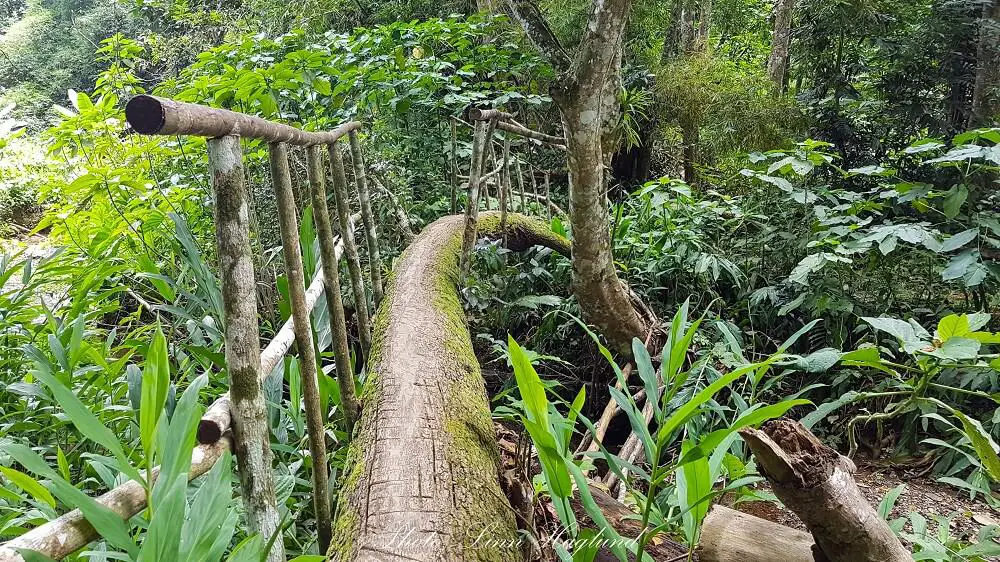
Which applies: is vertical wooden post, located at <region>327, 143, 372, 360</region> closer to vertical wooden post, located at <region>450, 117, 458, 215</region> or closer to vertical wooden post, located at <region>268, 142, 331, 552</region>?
vertical wooden post, located at <region>268, 142, 331, 552</region>

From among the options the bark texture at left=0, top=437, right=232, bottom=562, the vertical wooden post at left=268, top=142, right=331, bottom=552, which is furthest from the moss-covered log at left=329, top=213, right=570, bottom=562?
the bark texture at left=0, top=437, right=232, bottom=562

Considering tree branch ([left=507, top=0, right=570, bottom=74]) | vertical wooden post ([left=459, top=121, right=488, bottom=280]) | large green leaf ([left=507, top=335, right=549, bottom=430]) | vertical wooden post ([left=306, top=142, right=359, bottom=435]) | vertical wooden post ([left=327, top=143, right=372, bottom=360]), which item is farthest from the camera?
tree branch ([left=507, top=0, right=570, bottom=74])

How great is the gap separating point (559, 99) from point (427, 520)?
2.05 metres

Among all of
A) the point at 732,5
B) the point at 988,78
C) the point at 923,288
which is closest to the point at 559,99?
the point at 923,288

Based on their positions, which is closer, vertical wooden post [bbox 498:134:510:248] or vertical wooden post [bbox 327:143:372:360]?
vertical wooden post [bbox 327:143:372:360]

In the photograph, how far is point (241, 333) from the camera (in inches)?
35.9

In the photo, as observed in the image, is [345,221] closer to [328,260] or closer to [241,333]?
[328,260]

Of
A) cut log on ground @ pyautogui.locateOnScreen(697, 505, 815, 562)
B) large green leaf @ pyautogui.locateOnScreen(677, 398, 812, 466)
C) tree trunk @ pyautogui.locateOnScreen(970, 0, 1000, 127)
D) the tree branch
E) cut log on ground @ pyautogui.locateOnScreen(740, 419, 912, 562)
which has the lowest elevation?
cut log on ground @ pyautogui.locateOnScreen(697, 505, 815, 562)

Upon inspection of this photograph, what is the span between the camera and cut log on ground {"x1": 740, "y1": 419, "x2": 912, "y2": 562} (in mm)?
1123

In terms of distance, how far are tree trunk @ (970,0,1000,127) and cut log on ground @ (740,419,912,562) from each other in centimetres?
345

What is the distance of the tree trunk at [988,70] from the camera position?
3.31 m

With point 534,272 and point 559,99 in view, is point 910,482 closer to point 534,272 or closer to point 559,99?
point 534,272

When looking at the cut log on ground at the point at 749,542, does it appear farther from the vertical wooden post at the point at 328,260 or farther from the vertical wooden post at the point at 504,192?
the vertical wooden post at the point at 504,192

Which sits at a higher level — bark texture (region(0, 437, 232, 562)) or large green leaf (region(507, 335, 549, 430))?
bark texture (region(0, 437, 232, 562))
